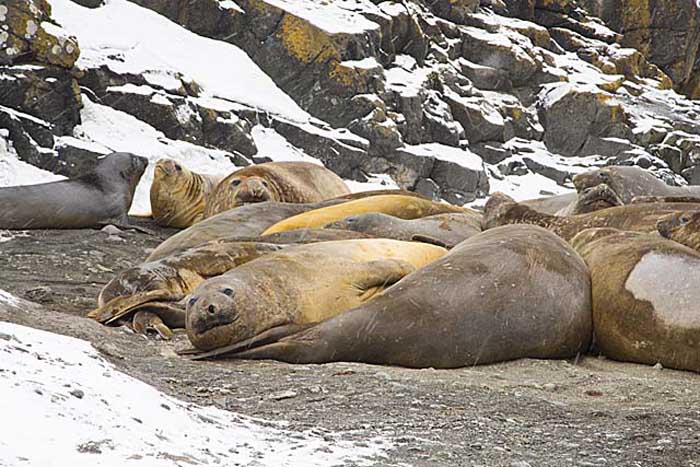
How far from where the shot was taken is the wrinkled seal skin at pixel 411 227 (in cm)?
670

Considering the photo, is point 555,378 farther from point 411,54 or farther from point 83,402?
point 411,54

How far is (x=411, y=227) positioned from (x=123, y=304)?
2270mm

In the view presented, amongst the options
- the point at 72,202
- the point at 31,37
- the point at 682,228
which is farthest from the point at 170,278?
the point at 31,37

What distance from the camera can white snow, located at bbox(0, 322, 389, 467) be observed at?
6.75 feet

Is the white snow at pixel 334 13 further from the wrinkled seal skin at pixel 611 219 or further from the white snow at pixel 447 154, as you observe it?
the wrinkled seal skin at pixel 611 219

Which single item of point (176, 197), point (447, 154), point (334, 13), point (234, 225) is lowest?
point (447, 154)

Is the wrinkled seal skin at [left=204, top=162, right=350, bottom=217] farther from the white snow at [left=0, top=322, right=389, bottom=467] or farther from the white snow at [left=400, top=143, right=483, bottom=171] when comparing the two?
the white snow at [left=400, top=143, right=483, bottom=171]

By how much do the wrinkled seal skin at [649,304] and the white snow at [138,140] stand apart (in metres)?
12.7

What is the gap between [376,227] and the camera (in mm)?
6797

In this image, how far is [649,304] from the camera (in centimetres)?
459

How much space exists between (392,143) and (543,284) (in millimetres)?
23271

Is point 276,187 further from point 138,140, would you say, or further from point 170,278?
Result: point 138,140

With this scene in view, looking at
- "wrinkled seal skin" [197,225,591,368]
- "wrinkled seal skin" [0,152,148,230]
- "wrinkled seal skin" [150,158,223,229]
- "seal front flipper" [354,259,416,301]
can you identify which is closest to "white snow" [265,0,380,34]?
"wrinkled seal skin" [150,158,223,229]

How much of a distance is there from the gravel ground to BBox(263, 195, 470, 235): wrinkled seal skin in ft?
7.90
